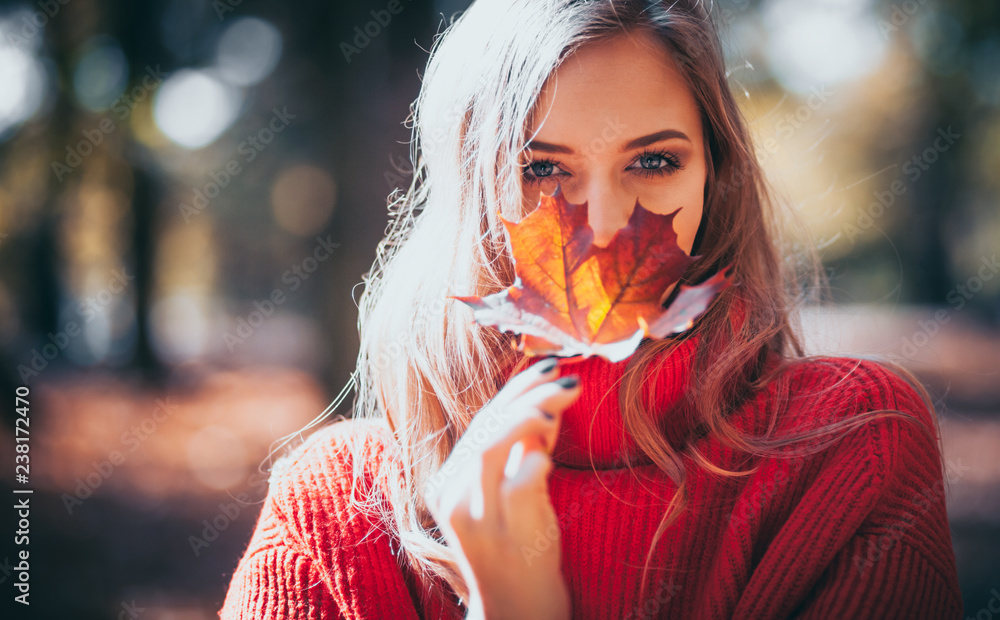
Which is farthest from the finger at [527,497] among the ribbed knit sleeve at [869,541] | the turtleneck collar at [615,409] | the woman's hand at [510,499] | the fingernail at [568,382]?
the ribbed knit sleeve at [869,541]

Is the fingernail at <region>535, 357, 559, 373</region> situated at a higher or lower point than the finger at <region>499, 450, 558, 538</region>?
higher

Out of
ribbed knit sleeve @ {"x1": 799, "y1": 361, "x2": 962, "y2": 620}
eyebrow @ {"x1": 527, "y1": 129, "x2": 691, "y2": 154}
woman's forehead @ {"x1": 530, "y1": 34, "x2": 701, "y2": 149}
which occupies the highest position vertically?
woman's forehead @ {"x1": 530, "y1": 34, "x2": 701, "y2": 149}

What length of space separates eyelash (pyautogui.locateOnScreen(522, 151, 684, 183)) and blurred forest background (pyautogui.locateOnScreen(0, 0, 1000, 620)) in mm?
664

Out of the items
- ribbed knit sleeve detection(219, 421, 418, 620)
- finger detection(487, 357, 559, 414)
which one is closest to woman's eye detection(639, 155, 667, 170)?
finger detection(487, 357, 559, 414)

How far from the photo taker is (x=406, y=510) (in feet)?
5.09

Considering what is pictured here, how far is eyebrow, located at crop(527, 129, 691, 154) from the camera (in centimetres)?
140

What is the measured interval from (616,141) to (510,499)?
843mm

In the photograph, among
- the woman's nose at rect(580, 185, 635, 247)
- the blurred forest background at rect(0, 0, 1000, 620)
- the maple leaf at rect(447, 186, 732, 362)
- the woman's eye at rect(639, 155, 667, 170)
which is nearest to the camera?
the maple leaf at rect(447, 186, 732, 362)

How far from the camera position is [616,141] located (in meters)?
1.38

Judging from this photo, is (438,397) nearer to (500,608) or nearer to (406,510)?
(406,510)

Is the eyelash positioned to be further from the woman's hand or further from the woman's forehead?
the woman's hand

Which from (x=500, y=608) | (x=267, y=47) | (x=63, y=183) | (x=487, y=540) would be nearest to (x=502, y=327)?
(x=487, y=540)

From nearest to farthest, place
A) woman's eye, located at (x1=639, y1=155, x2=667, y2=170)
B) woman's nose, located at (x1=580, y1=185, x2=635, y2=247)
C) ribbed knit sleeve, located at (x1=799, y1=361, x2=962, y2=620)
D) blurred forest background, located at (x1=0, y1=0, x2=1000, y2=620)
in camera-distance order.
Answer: ribbed knit sleeve, located at (x1=799, y1=361, x2=962, y2=620) → woman's nose, located at (x1=580, y1=185, x2=635, y2=247) → woman's eye, located at (x1=639, y1=155, x2=667, y2=170) → blurred forest background, located at (x1=0, y1=0, x2=1000, y2=620)

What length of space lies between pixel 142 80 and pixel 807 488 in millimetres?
7819
